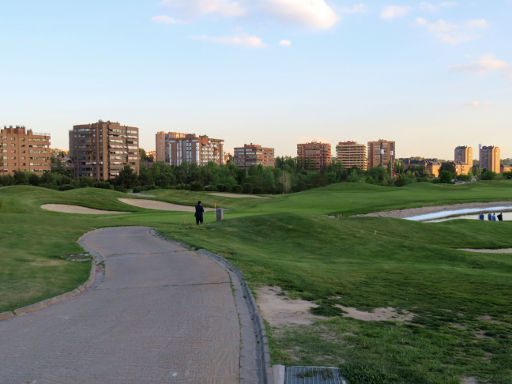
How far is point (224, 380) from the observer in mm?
6133

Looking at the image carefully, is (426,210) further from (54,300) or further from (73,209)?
(54,300)

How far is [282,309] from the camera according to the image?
1035cm

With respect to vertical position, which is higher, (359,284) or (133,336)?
(133,336)

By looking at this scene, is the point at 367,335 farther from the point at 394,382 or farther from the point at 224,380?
the point at 224,380

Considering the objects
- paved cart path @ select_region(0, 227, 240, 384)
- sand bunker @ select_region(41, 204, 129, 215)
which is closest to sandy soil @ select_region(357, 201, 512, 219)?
sand bunker @ select_region(41, 204, 129, 215)

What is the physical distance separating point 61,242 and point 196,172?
126 metres

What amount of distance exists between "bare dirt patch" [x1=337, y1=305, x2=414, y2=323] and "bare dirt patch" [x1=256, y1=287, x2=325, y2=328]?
902mm

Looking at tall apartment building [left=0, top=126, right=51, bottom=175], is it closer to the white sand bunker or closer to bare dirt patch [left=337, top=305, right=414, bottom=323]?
the white sand bunker

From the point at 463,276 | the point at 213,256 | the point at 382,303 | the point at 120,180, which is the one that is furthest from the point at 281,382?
the point at 120,180

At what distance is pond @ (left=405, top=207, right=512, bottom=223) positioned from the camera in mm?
49125

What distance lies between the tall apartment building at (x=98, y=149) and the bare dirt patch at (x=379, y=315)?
573 feet

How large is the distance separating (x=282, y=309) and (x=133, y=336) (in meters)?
3.75

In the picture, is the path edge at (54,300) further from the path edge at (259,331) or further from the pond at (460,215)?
the pond at (460,215)

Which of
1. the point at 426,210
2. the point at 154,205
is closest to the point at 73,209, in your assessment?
the point at 154,205
